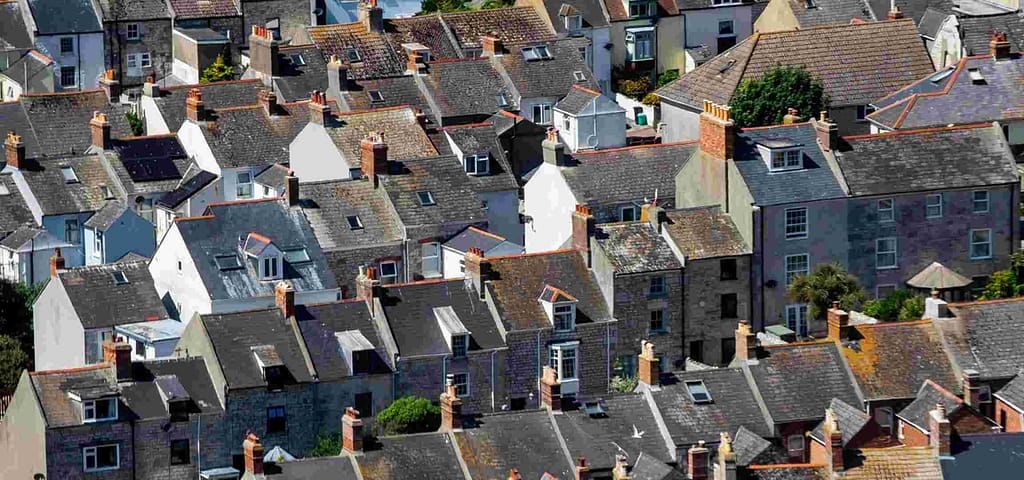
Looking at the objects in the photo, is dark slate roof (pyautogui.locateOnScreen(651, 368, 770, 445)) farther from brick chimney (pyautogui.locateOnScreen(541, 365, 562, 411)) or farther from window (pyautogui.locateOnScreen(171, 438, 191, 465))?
window (pyautogui.locateOnScreen(171, 438, 191, 465))

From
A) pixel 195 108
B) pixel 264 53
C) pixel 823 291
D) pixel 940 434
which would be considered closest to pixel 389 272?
pixel 823 291

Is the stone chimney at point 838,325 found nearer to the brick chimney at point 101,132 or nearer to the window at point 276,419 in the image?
the window at point 276,419

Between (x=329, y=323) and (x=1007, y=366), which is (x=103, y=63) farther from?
(x=1007, y=366)

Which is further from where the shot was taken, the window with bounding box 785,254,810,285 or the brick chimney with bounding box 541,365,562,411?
the window with bounding box 785,254,810,285

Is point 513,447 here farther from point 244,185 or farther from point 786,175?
point 244,185

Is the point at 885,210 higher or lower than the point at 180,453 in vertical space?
higher

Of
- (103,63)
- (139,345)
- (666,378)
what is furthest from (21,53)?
(666,378)

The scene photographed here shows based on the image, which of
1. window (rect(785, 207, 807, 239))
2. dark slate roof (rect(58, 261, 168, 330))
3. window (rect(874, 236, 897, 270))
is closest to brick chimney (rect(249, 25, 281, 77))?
dark slate roof (rect(58, 261, 168, 330))
